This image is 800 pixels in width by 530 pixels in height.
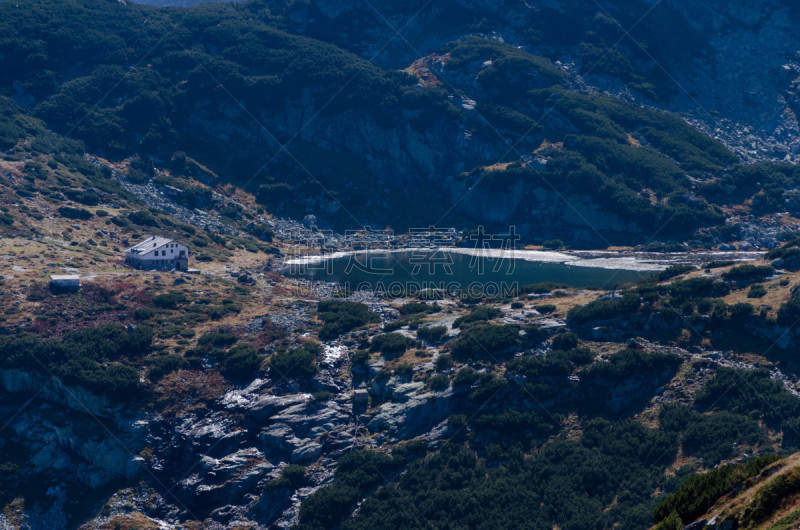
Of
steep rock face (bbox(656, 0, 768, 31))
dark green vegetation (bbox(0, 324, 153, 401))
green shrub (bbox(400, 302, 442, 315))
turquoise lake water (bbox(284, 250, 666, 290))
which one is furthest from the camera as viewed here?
steep rock face (bbox(656, 0, 768, 31))

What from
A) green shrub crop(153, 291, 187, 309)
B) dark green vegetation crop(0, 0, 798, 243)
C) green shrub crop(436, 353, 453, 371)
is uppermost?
dark green vegetation crop(0, 0, 798, 243)

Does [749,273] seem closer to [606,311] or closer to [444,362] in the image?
[606,311]

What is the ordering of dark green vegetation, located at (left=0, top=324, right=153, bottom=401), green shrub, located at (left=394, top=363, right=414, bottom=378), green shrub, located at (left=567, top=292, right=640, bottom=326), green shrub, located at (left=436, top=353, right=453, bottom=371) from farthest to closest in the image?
green shrub, located at (left=567, top=292, right=640, bottom=326) < dark green vegetation, located at (left=0, top=324, right=153, bottom=401) < green shrub, located at (left=394, top=363, right=414, bottom=378) < green shrub, located at (left=436, top=353, right=453, bottom=371)

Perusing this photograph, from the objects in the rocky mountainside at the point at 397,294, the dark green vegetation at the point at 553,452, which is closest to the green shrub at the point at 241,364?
the rocky mountainside at the point at 397,294

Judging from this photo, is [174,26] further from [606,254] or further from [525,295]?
[525,295]

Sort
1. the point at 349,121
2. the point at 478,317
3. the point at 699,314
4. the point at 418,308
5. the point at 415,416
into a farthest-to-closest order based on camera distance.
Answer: the point at 349,121 < the point at 418,308 < the point at 478,317 < the point at 699,314 < the point at 415,416

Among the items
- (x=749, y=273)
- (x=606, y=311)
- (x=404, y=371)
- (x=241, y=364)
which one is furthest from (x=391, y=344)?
(x=749, y=273)

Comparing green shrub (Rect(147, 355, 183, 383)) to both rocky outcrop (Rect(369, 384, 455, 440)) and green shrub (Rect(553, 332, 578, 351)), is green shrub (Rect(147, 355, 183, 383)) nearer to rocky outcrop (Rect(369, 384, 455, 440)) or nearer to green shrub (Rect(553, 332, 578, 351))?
rocky outcrop (Rect(369, 384, 455, 440))

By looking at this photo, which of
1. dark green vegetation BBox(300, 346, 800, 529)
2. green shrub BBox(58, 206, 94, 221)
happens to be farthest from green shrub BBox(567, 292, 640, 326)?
green shrub BBox(58, 206, 94, 221)

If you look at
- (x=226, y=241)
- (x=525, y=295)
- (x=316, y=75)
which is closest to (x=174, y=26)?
(x=316, y=75)

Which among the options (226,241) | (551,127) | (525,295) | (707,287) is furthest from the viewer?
(551,127)

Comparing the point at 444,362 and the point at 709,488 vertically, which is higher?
the point at 709,488
